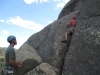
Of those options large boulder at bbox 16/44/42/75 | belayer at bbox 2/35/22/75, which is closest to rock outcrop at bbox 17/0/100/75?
large boulder at bbox 16/44/42/75

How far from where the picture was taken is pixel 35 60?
18.4 metres

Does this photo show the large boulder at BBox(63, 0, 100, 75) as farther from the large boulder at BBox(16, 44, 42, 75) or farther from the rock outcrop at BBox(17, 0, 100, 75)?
the large boulder at BBox(16, 44, 42, 75)

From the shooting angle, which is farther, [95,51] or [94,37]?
[94,37]

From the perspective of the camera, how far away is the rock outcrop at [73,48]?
1498cm

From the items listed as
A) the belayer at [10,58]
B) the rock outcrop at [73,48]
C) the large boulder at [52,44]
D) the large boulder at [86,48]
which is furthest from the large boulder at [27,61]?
the belayer at [10,58]

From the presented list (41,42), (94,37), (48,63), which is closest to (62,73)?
(48,63)

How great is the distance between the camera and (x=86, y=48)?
15602mm

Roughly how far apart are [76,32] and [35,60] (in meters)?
5.01

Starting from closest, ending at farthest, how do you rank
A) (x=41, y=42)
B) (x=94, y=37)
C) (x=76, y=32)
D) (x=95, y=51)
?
(x=95, y=51)
(x=94, y=37)
(x=76, y=32)
(x=41, y=42)

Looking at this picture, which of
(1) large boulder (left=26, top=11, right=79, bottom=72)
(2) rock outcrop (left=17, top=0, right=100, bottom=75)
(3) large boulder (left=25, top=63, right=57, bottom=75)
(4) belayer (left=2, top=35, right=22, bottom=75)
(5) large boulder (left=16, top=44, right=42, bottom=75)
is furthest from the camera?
(1) large boulder (left=26, top=11, right=79, bottom=72)

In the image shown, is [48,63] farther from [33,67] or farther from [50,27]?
[50,27]

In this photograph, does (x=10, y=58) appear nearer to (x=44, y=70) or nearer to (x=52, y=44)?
(x=44, y=70)

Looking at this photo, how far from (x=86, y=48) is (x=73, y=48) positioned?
147cm

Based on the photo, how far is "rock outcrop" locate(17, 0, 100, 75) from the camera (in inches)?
590
